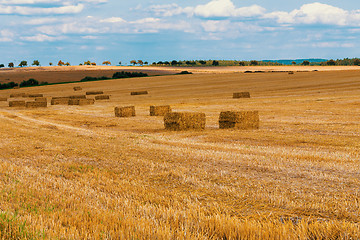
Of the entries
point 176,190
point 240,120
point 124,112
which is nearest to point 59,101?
point 124,112

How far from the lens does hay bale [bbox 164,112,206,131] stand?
64.9 ft

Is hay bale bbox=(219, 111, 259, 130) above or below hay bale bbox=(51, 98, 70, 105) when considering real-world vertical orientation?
above

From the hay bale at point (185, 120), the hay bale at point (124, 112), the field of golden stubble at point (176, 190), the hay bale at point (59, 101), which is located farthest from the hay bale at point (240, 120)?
the hay bale at point (59, 101)

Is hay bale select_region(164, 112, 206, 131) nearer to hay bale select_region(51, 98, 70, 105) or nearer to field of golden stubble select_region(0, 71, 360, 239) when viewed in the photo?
field of golden stubble select_region(0, 71, 360, 239)

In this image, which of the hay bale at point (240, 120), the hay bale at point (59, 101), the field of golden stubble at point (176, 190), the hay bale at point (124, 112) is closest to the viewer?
the field of golden stubble at point (176, 190)

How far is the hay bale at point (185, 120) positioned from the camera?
19.8m

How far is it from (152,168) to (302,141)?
749cm

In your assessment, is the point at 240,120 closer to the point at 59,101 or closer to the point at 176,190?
the point at 176,190

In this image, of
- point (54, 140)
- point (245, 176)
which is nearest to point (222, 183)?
point (245, 176)

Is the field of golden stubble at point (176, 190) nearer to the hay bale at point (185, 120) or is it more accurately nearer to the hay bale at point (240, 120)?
the hay bale at point (240, 120)

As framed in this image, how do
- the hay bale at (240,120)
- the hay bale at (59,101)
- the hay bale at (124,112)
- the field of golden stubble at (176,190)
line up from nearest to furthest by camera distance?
the field of golden stubble at (176,190) → the hay bale at (240,120) → the hay bale at (124,112) → the hay bale at (59,101)

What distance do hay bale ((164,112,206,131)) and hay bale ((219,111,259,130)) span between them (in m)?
1.15

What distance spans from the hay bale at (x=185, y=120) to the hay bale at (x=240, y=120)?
115cm

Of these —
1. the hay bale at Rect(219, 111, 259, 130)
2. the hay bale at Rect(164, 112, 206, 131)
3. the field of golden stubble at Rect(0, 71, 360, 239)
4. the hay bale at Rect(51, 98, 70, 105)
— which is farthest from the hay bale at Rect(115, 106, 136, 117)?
the hay bale at Rect(51, 98, 70, 105)
